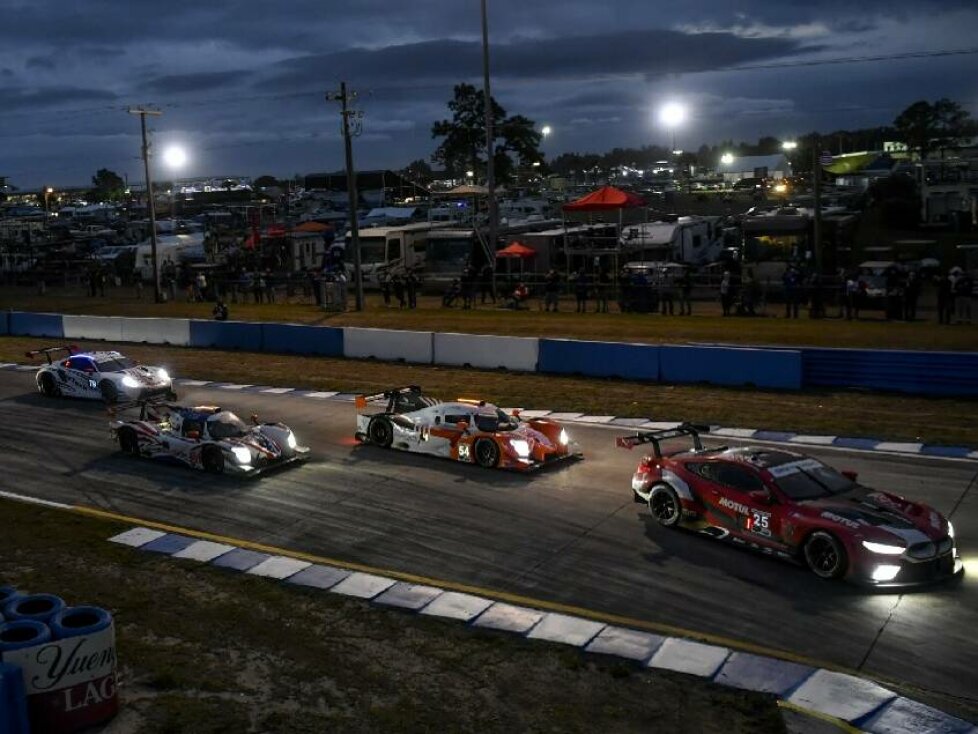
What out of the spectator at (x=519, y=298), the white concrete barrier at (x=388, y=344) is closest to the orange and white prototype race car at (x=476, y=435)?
the white concrete barrier at (x=388, y=344)

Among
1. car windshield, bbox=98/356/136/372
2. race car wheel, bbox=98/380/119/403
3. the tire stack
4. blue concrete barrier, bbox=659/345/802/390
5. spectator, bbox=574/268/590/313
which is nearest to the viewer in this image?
the tire stack

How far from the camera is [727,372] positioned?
25438mm

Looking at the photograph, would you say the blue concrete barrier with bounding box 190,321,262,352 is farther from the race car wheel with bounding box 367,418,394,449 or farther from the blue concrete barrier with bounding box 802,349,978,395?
the blue concrete barrier with bounding box 802,349,978,395

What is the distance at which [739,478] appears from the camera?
14.6m

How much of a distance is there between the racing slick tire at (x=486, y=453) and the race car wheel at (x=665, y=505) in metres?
3.92

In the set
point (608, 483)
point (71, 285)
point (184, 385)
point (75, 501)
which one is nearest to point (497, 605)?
point (608, 483)

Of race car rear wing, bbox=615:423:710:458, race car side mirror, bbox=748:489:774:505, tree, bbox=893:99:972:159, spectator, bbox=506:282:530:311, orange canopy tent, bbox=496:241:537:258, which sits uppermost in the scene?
tree, bbox=893:99:972:159

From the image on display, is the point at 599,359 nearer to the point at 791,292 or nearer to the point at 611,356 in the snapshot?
the point at 611,356

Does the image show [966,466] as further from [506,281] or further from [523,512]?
[506,281]

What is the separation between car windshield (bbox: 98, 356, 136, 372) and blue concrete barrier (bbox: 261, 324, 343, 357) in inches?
286

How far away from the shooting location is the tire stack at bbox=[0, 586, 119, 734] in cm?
920

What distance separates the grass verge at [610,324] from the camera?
28281mm

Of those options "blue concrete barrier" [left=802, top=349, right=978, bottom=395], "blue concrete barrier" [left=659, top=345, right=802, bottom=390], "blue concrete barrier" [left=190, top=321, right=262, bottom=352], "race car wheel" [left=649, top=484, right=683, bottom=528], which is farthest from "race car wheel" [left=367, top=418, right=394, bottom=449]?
"blue concrete barrier" [left=190, top=321, right=262, bottom=352]

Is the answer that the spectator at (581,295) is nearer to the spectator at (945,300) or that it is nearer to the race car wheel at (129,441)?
the spectator at (945,300)
